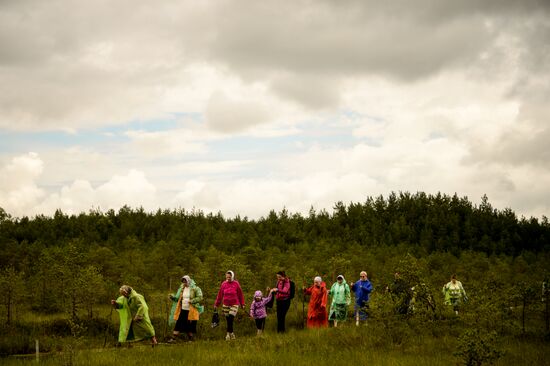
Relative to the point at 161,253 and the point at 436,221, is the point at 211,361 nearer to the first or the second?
the point at 161,253

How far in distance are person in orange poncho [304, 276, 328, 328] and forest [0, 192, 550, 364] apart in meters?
2.51

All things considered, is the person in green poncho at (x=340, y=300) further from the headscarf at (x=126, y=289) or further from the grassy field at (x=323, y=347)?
the headscarf at (x=126, y=289)

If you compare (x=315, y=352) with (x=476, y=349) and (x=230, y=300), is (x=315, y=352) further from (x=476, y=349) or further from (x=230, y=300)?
(x=476, y=349)

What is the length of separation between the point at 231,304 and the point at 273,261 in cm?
2773

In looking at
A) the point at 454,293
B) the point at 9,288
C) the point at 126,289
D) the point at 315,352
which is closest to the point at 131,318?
the point at 126,289

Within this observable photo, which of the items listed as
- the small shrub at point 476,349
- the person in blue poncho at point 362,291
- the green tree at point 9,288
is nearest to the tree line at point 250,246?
the green tree at point 9,288

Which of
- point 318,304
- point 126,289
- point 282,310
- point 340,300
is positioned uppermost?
point 126,289

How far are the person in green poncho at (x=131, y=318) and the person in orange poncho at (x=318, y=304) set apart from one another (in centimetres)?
649

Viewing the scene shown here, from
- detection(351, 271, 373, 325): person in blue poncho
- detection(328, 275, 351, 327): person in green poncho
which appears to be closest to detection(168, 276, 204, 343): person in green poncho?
detection(328, 275, 351, 327): person in green poncho

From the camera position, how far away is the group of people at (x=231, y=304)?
1594 cm

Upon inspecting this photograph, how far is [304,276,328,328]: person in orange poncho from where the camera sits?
786 inches

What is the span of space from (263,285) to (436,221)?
202 ft

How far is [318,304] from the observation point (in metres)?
20.2

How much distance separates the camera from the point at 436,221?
9188 cm
